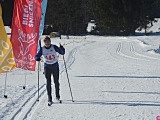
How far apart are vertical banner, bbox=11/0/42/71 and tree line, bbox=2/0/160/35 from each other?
126 feet

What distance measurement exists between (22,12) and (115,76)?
5003 mm

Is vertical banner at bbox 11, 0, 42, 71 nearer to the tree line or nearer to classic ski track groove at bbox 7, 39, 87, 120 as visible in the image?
classic ski track groove at bbox 7, 39, 87, 120

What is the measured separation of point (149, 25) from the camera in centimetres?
5525

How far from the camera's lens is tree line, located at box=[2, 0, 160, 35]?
5153 cm

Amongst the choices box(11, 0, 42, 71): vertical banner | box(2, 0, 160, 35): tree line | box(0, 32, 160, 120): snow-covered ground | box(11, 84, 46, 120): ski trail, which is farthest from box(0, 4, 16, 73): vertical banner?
box(2, 0, 160, 35): tree line

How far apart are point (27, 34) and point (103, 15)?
4152 centimetres

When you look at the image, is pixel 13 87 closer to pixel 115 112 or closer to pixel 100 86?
pixel 100 86

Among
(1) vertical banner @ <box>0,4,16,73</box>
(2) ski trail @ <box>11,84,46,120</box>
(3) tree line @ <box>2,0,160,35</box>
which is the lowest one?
(2) ski trail @ <box>11,84,46,120</box>

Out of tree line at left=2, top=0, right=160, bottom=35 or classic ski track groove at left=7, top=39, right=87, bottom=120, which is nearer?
classic ski track groove at left=7, top=39, right=87, bottom=120

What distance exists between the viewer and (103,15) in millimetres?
52750

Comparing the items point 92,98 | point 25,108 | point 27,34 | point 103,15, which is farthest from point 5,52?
point 103,15

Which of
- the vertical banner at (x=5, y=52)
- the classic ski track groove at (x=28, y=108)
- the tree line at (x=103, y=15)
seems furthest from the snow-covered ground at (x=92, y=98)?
the tree line at (x=103, y=15)

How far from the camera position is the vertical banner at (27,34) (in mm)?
11961

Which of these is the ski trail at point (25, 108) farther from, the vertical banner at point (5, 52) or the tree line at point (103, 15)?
the tree line at point (103, 15)
